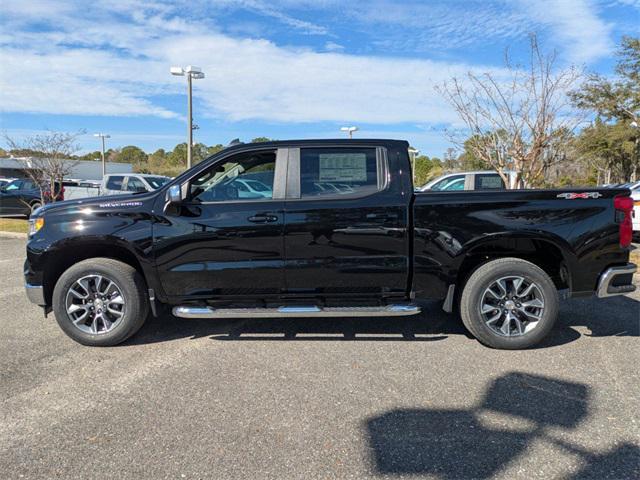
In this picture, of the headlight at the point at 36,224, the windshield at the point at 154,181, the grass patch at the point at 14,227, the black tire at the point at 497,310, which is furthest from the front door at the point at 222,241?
the windshield at the point at 154,181

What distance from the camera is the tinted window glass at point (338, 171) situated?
441cm

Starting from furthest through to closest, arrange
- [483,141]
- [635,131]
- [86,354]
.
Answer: [635,131] → [483,141] → [86,354]

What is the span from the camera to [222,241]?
4312 millimetres

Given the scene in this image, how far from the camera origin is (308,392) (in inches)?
140

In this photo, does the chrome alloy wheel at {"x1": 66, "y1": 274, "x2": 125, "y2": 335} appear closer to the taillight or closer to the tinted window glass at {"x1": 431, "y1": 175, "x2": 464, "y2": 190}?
the taillight

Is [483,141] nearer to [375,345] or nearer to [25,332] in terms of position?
[375,345]

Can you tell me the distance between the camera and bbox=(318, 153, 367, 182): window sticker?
14.6 feet

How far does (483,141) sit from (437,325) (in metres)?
5.70

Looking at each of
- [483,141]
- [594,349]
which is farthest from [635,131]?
[594,349]

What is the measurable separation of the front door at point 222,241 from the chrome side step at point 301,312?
17cm

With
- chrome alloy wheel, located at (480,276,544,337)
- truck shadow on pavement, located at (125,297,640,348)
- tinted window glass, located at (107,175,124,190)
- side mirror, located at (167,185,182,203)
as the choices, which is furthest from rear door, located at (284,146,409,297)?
tinted window glass, located at (107,175,124,190)

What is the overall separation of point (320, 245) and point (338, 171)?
0.72 m

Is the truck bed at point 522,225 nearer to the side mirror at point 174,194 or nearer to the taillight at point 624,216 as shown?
the taillight at point 624,216

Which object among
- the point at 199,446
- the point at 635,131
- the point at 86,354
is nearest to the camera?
the point at 199,446
